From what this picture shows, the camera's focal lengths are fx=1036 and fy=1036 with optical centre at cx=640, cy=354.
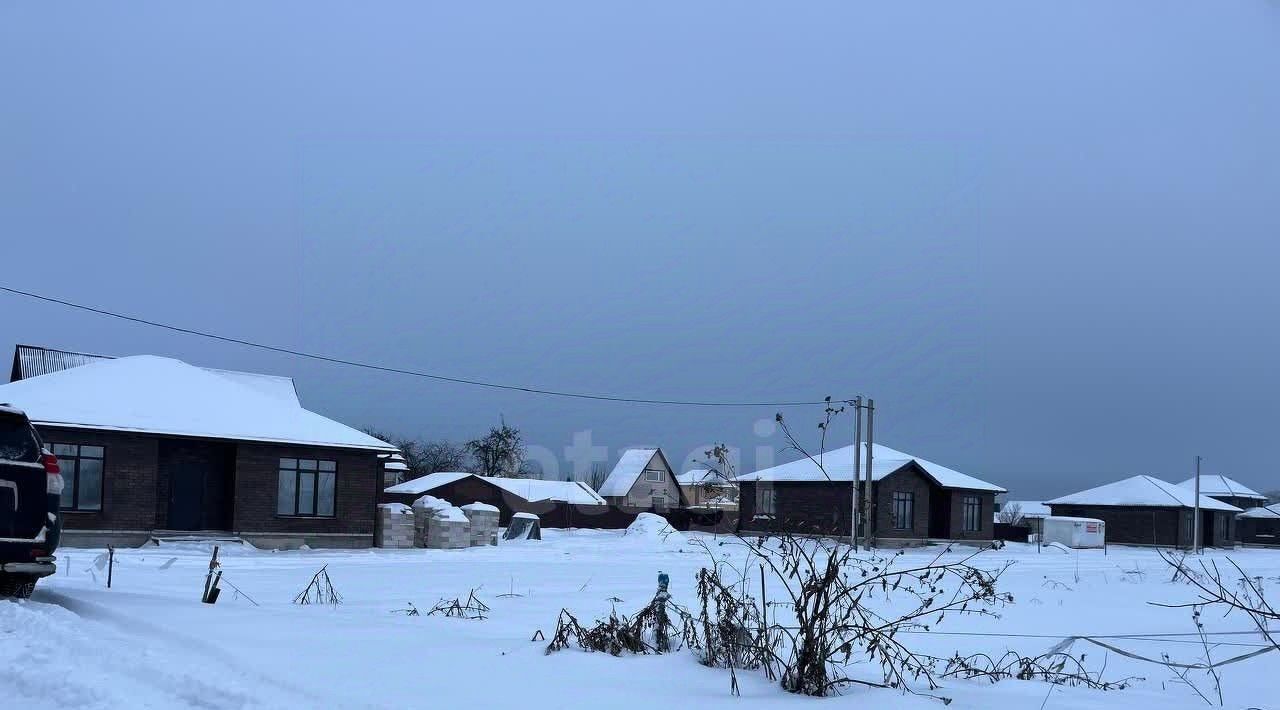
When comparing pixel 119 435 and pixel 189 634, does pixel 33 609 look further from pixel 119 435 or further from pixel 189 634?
pixel 119 435

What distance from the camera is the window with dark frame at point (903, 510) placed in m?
49.7

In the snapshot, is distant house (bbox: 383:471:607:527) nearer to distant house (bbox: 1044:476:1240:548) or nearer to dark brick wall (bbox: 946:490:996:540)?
dark brick wall (bbox: 946:490:996:540)

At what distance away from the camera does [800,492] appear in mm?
51125

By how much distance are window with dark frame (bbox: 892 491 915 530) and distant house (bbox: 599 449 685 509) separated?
3041 centimetres

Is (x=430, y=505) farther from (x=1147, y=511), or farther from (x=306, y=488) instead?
(x=1147, y=511)

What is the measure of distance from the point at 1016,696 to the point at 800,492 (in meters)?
44.7

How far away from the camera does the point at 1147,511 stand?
2608 inches

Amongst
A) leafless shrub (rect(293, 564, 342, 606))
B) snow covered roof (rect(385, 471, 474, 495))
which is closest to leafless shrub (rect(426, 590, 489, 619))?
leafless shrub (rect(293, 564, 342, 606))

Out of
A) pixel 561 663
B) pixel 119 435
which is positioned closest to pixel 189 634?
pixel 561 663

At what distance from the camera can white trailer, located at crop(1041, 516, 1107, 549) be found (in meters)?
58.4

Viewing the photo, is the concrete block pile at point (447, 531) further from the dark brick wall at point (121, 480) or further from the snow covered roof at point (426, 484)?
the snow covered roof at point (426, 484)

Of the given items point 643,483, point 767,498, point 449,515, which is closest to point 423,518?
point 449,515

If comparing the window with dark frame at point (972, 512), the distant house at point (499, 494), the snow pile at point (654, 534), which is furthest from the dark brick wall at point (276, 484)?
the window with dark frame at point (972, 512)

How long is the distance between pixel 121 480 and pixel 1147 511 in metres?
61.0
